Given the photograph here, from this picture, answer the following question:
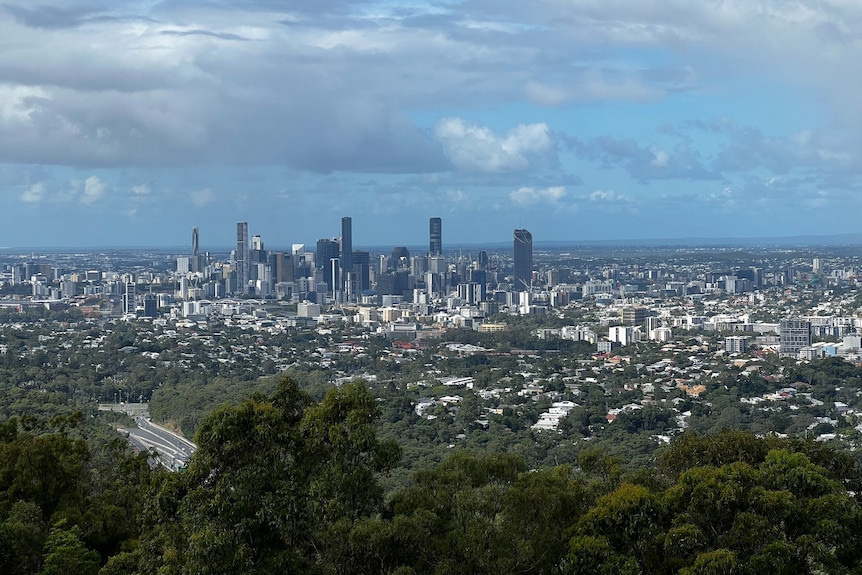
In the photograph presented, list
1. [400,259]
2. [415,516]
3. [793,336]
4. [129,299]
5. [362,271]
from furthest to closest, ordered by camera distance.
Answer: [400,259] → [362,271] → [129,299] → [793,336] → [415,516]

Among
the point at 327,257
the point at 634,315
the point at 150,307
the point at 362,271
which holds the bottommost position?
the point at 150,307

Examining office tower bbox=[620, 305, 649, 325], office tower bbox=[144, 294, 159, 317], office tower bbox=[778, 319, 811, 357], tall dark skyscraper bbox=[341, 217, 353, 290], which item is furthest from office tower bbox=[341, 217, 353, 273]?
office tower bbox=[778, 319, 811, 357]

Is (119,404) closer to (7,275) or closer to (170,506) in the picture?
(170,506)

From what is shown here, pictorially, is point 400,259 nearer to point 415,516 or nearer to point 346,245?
point 346,245

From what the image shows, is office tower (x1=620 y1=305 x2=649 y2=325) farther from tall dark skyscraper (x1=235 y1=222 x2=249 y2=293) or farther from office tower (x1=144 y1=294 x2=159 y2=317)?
tall dark skyscraper (x1=235 y1=222 x2=249 y2=293)

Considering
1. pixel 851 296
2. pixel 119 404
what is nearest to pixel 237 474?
pixel 119 404

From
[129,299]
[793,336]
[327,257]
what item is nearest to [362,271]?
[327,257]

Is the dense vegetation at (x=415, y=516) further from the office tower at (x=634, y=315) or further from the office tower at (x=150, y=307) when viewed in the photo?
the office tower at (x=150, y=307)

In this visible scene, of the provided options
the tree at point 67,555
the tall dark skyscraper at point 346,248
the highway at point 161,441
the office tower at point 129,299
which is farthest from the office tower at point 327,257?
the tree at point 67,555
